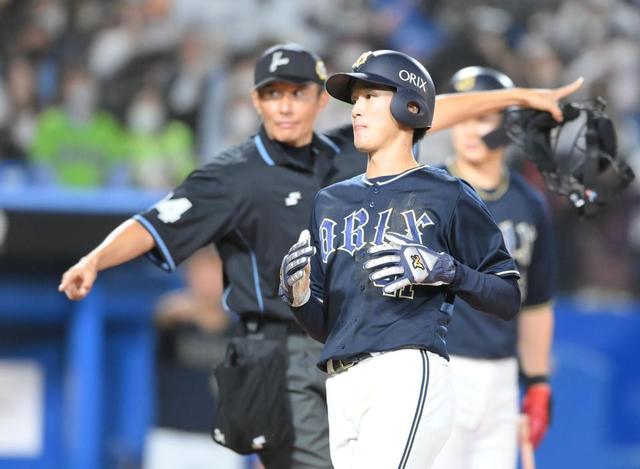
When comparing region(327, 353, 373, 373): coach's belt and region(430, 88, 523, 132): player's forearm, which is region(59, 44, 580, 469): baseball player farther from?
region(327, 353, 373, 373): coach's belt

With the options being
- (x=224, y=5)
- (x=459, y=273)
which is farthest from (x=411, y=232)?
(x=224, y=5)

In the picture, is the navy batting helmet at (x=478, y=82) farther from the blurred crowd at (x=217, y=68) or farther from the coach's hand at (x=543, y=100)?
Answer: the blurred crowd at (x=217, y=68)

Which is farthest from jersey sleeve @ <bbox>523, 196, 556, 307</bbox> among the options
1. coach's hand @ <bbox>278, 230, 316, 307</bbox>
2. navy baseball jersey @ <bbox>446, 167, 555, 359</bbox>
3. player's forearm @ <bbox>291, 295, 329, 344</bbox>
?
coach's hand @ <bbox>278, 230, 316, 307</bbox>

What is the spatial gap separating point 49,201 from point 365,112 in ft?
15.7

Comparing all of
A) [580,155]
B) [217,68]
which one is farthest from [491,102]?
[217,68]

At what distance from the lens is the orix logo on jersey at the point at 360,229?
3.86 metres

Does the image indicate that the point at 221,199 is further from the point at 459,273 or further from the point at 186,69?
the point at 186,69

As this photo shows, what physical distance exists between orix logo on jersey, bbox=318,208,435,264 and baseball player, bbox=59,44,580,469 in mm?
767

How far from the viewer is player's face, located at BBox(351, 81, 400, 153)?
3.91 meters

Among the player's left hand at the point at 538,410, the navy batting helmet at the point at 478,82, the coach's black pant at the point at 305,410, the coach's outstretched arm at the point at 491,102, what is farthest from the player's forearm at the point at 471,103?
the player's left hand at the point at 538,410

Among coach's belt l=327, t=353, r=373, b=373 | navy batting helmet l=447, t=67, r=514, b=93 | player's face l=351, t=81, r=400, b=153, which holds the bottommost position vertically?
coach's belt l=327, t=353, r=373, b=373

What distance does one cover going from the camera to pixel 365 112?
3934 millimetres

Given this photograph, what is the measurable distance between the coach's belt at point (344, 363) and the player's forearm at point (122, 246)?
0.94 metres

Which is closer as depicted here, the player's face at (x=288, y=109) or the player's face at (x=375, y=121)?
the player's face at (x=375, y=121)
